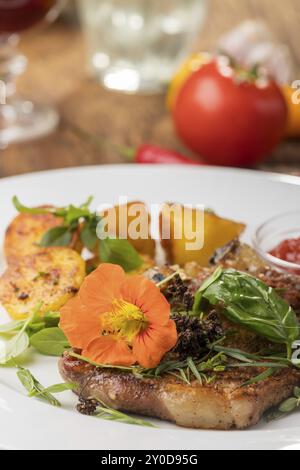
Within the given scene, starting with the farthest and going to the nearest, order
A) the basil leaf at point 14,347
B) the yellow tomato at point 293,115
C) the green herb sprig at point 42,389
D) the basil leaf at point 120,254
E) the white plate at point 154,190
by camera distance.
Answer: the yellow tomato at point 293,115, the white plate at point 154,190, the basil leaf at point 120,254, the basil leaf at point 14,347, the green herb sprig at point 42,389

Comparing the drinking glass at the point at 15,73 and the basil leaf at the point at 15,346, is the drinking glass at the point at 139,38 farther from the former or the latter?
the basil leaf at the point at 15,346

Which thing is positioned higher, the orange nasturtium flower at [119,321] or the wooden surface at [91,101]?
the wooden surface at [91,101]

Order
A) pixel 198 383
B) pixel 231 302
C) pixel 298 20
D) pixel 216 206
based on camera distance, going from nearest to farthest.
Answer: pixel 198 383
pixel 231 302
pixel 216 206
pixel 298 20

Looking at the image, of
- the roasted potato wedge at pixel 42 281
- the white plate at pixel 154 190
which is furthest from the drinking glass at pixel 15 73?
the roasted potato wedge at pixel 42 281

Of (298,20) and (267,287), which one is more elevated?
(298,20)

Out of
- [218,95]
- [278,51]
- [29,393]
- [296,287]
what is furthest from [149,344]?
[278,51]

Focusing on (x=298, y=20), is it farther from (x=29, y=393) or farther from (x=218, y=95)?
(x=29, y=393)
